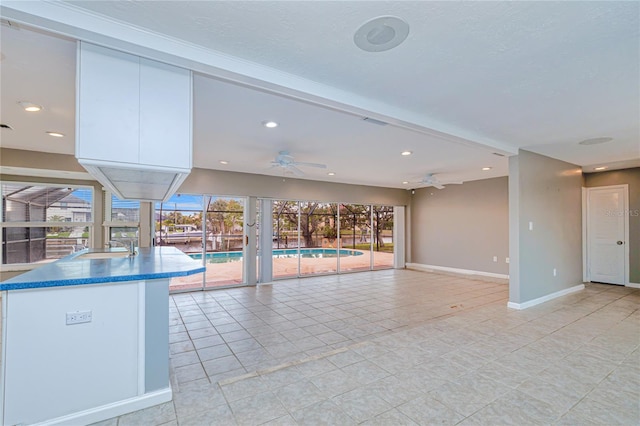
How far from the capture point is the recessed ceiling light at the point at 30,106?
2.91 m

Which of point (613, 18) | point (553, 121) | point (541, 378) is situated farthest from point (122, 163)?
point (553, 121)

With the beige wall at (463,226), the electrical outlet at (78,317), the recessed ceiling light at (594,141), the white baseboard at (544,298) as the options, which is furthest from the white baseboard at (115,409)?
the beige wall at (463,226)

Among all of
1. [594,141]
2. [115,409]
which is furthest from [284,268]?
[594,141]

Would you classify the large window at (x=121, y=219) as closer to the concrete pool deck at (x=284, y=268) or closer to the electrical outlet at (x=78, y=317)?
the concrete pool deck at (x=284, y=268)

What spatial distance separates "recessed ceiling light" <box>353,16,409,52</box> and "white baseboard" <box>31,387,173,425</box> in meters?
2.82

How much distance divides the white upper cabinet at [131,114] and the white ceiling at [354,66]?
0.37ft

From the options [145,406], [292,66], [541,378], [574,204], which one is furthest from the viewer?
[574,204]

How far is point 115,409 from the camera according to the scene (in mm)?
2014

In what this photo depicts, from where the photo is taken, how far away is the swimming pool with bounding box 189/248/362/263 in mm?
7225

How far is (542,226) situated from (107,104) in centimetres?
600

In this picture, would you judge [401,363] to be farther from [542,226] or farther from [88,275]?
[542,226]

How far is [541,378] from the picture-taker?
8.28ft

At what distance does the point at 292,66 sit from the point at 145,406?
269cm

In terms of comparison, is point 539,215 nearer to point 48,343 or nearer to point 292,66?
point 292,66
